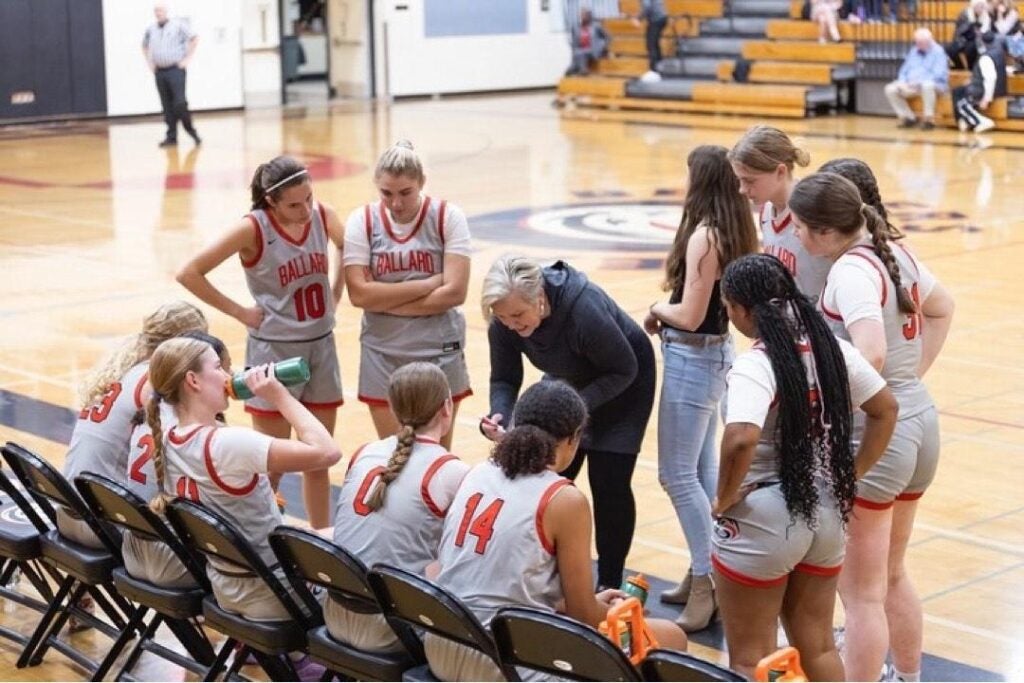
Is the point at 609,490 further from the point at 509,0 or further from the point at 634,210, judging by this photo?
the point at 509,0

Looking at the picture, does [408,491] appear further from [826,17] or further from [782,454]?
[826,17]

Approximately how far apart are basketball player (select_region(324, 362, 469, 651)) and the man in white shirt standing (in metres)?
16.7

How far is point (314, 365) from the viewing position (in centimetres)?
602

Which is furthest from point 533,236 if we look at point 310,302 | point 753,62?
point 753,62

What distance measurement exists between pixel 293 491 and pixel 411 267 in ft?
5.17

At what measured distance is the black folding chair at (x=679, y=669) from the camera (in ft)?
11.2

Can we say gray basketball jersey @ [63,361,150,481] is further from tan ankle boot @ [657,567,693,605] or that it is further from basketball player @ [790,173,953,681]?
basketball player @ [790,173,953,681]

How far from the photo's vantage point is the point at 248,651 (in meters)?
4.68

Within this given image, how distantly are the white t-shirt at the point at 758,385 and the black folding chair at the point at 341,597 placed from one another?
3.20ft

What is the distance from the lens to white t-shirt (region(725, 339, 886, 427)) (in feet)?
13.1

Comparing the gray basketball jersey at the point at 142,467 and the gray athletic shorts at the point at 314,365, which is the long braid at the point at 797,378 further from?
the gray athletic shorts at the point at 314,365

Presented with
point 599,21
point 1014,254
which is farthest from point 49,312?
point 599,21

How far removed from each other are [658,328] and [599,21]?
22.0 m

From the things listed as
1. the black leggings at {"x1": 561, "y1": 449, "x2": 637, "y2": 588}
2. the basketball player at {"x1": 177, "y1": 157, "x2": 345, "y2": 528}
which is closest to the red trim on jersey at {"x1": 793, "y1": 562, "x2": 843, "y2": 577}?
the black leggings at {"x1": 561, "y1": 449, "x2": 637, "y2": 588}
